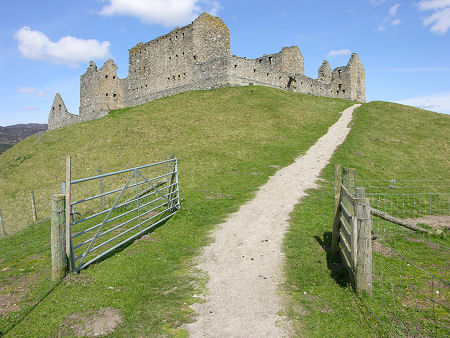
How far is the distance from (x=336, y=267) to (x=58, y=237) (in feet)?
22.3

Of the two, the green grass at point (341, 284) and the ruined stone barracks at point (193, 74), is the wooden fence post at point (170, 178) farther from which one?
the ruined stone barracks at point (193, 74)

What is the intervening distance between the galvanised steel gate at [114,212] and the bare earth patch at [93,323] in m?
2.06

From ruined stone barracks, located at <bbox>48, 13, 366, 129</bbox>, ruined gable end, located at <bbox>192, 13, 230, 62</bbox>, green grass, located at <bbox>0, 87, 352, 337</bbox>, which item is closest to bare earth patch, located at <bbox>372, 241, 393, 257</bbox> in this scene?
green grass, located at <bbox>0, 87, 352, 337</bbox>

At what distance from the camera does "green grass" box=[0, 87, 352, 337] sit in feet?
21.9

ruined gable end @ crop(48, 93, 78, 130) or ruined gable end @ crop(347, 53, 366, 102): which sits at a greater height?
ruined gable end @ crop(347, 53, 366, 102)

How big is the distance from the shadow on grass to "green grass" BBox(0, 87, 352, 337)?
3.19 m

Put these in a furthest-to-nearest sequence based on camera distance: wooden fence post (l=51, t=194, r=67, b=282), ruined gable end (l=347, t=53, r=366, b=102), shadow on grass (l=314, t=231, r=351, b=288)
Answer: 1. ruined gable end (l=347, t=53, r=366, b=102)
2. wooden fence post (l=51, t=194, r=67, b=282)
3. shadow on grass (l=314, t=231, r=351, b=288)

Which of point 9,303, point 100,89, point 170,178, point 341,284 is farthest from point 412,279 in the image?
point 100,89

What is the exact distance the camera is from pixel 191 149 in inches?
1038

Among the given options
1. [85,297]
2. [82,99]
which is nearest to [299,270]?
[85,297]

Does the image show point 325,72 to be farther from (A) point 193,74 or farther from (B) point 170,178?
(B) point 170,178

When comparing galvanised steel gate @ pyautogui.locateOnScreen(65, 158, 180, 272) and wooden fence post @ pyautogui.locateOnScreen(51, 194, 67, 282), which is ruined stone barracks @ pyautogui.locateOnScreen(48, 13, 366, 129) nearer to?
galvanised steel gate @ pyautogui.locateOnScreen(65, 158, 180, 272)

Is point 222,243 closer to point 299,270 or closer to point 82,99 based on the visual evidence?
point 299,270

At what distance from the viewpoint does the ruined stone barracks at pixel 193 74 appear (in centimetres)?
4653
